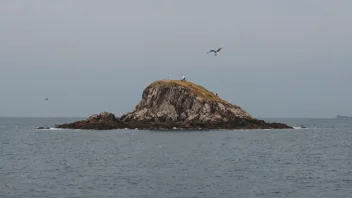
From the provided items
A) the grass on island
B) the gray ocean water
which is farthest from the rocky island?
the gray ocean water

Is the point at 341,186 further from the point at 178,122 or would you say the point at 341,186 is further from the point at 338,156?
the point at 178,122

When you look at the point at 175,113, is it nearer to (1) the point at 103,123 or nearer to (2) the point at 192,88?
(2) the point at 192,88

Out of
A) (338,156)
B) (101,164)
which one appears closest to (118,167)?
(101,164)

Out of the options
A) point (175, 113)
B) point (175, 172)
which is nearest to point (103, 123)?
point (175, 113)

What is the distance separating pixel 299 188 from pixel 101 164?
1197 inches

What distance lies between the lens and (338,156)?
271 feet

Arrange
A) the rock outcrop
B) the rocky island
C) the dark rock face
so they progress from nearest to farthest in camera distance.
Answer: the rocky island, the rock outcrop, the dark rock face

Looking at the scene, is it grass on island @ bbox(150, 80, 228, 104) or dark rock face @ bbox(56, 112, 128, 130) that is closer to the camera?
dark rock face @ bbox(56, 112, 128, 130)

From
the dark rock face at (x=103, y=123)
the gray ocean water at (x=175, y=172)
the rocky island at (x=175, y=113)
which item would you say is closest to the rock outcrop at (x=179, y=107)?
the rocky island at (x=175, y=113)

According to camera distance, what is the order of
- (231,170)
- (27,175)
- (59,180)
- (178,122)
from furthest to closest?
(178,122)
(231,170)
(27,175)
(59,180)

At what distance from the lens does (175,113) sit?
513ft

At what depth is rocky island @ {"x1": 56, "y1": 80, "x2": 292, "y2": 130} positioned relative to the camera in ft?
509

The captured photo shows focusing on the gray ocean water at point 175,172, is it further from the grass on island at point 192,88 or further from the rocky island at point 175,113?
the grass on island at point 192,88

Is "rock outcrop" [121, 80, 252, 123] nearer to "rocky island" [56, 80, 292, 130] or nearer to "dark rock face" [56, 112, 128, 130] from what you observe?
"rocky island" [56, 80, 292, 130]
